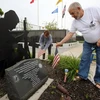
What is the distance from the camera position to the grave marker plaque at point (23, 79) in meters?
2.67

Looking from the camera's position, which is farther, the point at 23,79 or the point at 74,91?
the point at 74,91

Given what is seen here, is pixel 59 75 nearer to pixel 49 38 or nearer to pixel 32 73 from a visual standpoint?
pixel 32 73

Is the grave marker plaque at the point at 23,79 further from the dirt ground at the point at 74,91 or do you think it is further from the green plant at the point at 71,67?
the green plant at the point at 71,67

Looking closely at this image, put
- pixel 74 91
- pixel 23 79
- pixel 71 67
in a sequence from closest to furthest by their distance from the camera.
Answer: pixel 23 79 < pixel 74 91 < pixel 71 67

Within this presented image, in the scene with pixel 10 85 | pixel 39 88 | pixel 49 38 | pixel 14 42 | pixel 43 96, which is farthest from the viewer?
pixel 49 38

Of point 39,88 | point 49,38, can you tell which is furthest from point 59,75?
point 49,38

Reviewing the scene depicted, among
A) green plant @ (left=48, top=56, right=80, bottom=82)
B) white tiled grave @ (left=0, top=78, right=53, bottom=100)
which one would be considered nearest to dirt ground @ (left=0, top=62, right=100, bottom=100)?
white tiled grave @ (left=0, top=78, right=53, bottom=100)

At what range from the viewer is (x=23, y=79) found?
289 cm

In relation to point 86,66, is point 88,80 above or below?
below

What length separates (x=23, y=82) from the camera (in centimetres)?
287

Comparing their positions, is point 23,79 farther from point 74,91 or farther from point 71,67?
point 71,67

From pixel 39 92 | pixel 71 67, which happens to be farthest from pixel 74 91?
pixel 71 67

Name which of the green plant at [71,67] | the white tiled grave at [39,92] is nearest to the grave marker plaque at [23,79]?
the white tiled grave at [39,92]

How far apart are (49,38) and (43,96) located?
4634 mm
